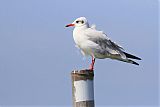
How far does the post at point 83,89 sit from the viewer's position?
453 cm

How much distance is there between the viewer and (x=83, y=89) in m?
4.57

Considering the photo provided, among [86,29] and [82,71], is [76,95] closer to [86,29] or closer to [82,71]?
[82,71]

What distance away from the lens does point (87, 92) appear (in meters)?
4.56

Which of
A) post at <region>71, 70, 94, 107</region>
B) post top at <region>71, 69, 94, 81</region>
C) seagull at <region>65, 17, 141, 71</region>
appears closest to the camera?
post at <region>71, 70, 94, 107</region>

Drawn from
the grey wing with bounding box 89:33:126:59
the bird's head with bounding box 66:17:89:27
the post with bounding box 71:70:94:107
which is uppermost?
the bird's head with bounding box 66:17:89:27

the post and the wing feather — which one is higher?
the wing feather

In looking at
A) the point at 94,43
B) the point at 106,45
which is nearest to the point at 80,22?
the point at 94,43

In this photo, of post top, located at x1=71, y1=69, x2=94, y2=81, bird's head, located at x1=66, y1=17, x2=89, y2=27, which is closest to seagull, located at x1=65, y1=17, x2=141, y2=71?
bird's head, located at x1=66, y1=17, x2=89, y2=27

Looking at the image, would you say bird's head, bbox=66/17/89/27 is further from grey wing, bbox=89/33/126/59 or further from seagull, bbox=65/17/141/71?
grey wing, bbox=89/33/126/59

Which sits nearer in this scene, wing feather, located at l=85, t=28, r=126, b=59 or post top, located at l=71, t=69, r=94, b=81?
post top, located at l=71, t=69, r=94, b=81

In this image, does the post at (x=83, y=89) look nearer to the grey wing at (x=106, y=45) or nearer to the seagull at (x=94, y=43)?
the seagull at (x=94, y=43)

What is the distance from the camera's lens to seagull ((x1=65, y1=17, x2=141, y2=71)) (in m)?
8.42

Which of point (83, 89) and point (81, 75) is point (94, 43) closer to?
point (81, 75)

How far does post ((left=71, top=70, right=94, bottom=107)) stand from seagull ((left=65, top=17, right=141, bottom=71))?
366 cm
